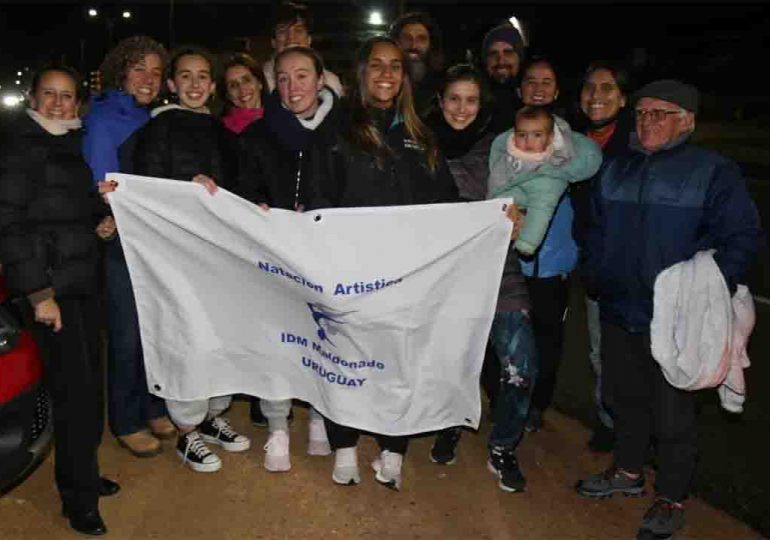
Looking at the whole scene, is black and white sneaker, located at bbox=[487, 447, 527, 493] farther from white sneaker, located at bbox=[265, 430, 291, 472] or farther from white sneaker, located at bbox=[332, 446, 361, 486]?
white sneaker, located at bbox=[265, 430, 291, 472]

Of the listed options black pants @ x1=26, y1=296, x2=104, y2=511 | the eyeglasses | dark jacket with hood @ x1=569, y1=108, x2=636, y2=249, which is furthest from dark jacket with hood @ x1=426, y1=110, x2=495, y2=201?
black pants @ x1=26, y1=296, x2=104, y2=511

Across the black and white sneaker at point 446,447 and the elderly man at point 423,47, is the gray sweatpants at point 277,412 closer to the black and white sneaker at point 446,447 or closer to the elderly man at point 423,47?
the black and white sneaker at point 446,447

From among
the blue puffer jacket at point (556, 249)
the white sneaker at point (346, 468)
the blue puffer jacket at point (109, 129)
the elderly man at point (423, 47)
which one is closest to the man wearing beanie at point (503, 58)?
the elderly man at point (423, 47)

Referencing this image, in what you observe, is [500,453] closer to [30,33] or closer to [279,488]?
[279,488]

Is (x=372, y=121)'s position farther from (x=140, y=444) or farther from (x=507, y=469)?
(x=140, y=444)

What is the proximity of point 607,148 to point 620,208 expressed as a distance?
66cm

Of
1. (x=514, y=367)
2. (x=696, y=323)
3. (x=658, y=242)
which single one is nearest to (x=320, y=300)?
(x=514, y=367)

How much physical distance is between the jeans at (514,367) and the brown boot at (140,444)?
182cm

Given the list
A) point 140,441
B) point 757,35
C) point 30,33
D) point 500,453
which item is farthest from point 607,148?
A: point 30,33

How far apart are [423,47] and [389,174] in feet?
5.94

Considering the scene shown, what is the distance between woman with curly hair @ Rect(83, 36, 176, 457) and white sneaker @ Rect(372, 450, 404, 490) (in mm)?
1224

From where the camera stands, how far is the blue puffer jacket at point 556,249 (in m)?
4.39

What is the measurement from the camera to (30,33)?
51281mm

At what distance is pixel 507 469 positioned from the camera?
13.9 feet
